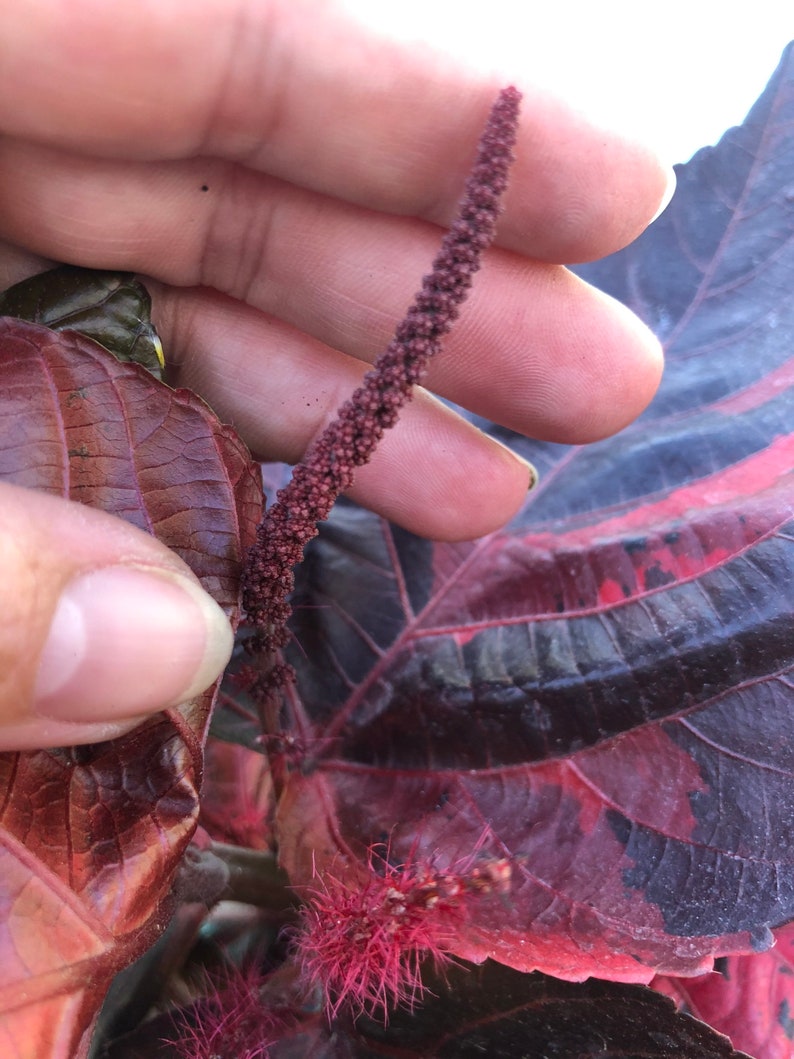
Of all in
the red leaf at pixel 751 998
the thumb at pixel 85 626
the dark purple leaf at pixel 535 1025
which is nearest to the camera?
the thumb at pixel 85 626

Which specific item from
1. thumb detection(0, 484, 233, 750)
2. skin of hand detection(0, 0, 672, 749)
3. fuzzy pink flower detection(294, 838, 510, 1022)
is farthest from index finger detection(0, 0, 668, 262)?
fuzzy pink flower detection(294, 838, 510, 1022)

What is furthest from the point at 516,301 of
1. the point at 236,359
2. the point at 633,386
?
the point at 236,359

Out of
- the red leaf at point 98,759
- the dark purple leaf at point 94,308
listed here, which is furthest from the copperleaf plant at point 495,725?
the dark purple leaf at point 94,308

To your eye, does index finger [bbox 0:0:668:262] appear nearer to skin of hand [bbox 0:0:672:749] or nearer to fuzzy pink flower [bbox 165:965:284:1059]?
skin of hand [bbox 0:0:672:749]

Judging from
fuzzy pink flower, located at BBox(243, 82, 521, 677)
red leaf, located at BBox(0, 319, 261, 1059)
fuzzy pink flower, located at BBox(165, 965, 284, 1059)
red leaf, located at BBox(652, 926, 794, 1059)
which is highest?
fuzzy pink flower, located at BBox(243, 82, 521, 677)

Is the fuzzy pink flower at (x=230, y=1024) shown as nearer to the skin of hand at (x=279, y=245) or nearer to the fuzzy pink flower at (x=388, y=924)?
the fuzzy pink flower at (x=388, y=924)

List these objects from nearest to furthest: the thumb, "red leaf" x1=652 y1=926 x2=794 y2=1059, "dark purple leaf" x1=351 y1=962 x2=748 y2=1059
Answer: the thumb < "dark purple leaf" x1=351 y1=962 x2=748 y2=1059 < "red leaf" x1=652 y1=926 x2=794 y2=1059
